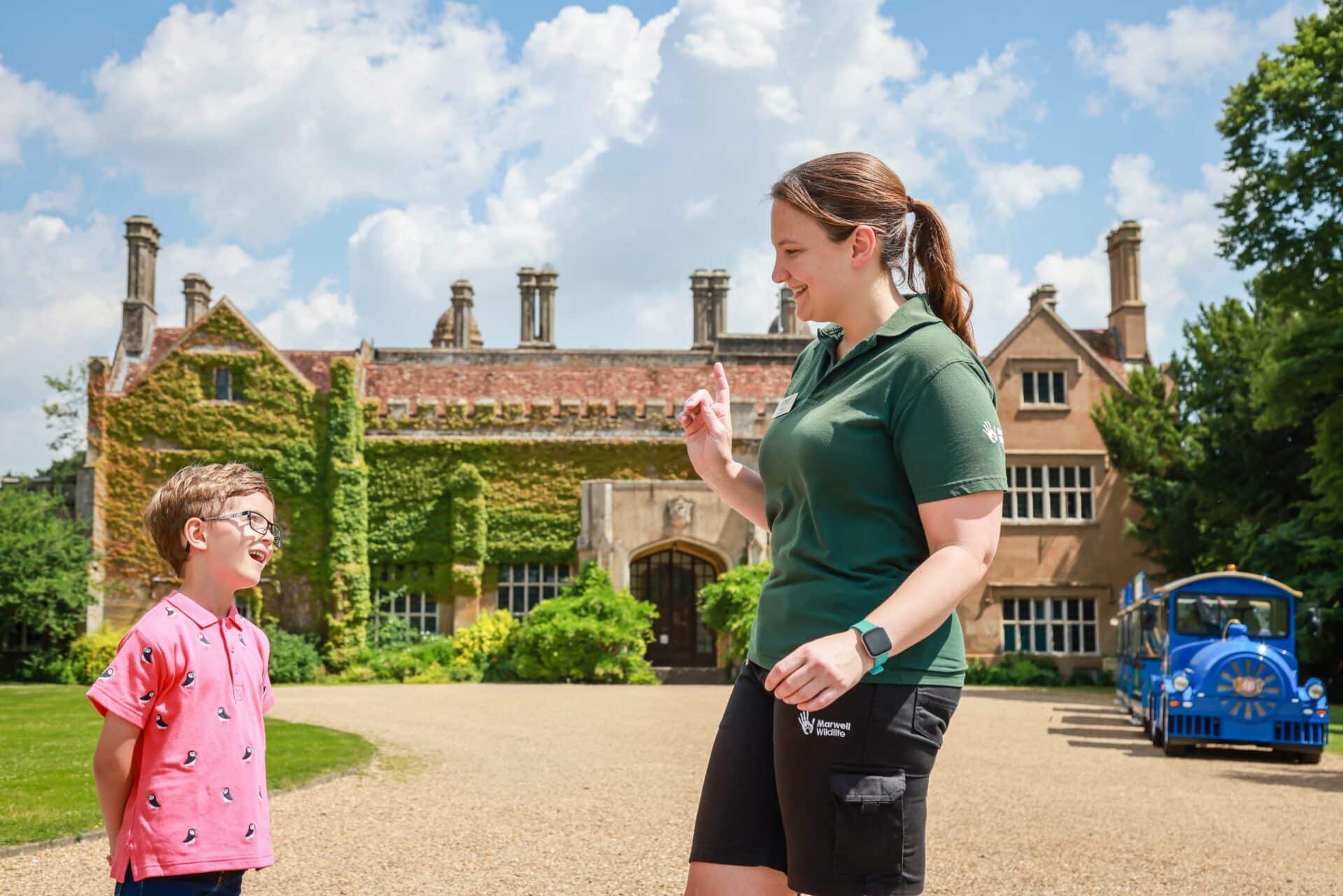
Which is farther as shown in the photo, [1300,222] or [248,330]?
[248,330]

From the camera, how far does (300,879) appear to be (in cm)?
532

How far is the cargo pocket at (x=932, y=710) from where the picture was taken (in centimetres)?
214

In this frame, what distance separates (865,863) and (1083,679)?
23.0 meters

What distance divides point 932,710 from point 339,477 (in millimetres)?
22639

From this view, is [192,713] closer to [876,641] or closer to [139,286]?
[876,641]

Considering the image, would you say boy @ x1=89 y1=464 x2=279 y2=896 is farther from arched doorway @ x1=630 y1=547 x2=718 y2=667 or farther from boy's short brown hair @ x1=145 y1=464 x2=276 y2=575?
arched doorway @ x1=630 y1=547 x2=718 y2=667

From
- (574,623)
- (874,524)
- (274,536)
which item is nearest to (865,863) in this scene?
(874,524)

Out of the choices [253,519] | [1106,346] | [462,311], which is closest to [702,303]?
[462,311]

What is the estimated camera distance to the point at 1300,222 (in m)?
17.0

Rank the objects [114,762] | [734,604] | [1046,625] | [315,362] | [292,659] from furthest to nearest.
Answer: [315,362], [1046,625], [292,659], [734,604], [114,762]

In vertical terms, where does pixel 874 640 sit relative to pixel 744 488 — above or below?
below

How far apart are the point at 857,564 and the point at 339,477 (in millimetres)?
22576

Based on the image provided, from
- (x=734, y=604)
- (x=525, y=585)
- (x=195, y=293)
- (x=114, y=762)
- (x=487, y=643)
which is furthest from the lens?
(x=195, y=293)

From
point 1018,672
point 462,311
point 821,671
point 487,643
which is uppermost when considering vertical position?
point 462,311
